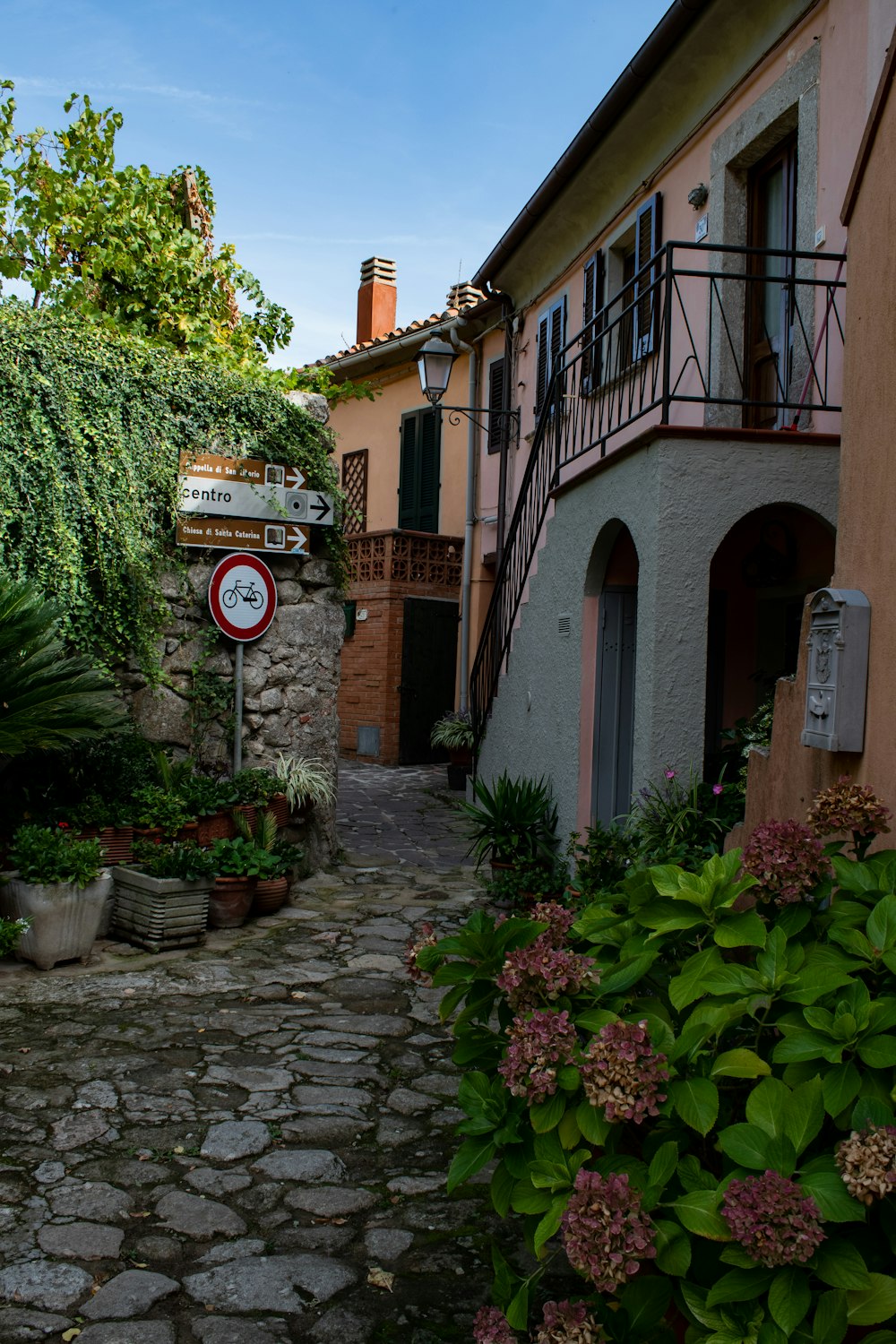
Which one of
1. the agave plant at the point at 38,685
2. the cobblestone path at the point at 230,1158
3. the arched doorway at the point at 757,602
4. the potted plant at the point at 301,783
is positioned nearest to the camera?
the cobblestone path at the point at 230,1158

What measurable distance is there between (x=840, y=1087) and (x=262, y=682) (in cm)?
650

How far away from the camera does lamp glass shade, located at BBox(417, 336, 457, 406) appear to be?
35.2 ft

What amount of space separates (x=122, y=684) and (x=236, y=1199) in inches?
179

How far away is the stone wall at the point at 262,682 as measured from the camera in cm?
754

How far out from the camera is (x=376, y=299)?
1959cm

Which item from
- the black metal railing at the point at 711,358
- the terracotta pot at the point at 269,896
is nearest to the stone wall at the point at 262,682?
the terracotta pot at the point at 269,896

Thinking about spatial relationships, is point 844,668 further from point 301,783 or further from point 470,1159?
point 301,783

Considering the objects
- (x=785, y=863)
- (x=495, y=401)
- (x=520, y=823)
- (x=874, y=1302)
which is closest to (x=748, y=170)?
(x=520, y=823)

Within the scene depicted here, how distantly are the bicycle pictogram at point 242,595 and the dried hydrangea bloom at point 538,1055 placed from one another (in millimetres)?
5972

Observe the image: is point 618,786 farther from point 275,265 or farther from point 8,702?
point 275,265

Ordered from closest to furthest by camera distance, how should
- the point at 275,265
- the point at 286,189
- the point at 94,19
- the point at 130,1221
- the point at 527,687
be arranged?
the point at 130,1221 < the point at 94,19 < the point at 527,687 < the point at 286,189 < the point at 275,265

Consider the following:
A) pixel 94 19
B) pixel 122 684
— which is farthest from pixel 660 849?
pixel 94 19

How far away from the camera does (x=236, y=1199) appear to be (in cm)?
333

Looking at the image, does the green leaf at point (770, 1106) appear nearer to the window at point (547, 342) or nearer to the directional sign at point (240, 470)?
the directional sign at point (240, 470)
